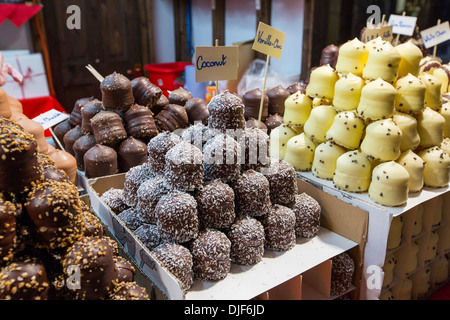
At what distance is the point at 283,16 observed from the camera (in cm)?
411

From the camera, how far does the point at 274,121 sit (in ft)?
8.43

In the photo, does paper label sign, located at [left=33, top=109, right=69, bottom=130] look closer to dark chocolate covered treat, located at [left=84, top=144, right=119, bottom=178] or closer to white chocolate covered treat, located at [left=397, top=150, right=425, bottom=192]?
dark chocolate covered treat, located at [left=84, top=144, right=119, bottom=178]

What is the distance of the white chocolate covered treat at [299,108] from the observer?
2.12 m

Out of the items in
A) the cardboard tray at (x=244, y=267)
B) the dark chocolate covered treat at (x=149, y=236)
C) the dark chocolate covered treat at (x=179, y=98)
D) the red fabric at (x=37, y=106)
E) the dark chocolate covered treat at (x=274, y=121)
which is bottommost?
the cardboard tray at (x=244, y=267)

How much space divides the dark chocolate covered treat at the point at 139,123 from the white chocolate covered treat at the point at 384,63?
1.27 metres

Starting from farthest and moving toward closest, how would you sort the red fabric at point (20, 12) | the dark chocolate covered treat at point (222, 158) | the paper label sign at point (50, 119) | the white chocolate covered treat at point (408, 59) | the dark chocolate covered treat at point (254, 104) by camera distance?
the red fabric at point (20, 12), the dark chocolate covered treat at point (254, 104), the paper label sign at point (50, 119), the white chocolate covered treat at point (408, 59), the dark chocolate covered treat at point (222, 158)

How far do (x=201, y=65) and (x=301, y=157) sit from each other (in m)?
0.77

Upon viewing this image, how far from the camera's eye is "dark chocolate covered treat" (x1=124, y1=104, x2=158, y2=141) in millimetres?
2236

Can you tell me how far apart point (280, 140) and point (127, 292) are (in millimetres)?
1342

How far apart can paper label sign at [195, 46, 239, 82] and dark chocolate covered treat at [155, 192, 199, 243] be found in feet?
2.06

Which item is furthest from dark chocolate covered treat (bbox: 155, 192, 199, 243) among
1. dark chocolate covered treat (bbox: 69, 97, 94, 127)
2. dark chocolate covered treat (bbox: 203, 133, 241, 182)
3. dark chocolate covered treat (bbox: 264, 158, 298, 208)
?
dark chocolate covered treat (bbox: 69, 97, 94, 127)

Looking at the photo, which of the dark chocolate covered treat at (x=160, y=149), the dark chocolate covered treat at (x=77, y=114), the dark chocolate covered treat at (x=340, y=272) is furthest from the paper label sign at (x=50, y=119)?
the dark chocolate covered treat at (x=340, y=272)

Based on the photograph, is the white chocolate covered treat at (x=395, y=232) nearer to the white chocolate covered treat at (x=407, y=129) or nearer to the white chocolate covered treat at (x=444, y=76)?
the white chocolate covered treat at (x=407, y=129)
